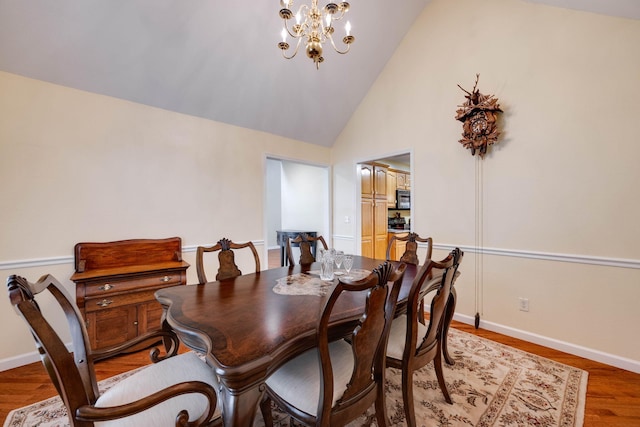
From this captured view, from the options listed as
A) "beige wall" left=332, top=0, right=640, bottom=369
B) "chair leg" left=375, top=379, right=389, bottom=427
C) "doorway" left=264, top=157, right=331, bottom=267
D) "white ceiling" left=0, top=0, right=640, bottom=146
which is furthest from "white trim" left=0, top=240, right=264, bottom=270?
"beige wall" left=332, top=0, right=640, bottom=369

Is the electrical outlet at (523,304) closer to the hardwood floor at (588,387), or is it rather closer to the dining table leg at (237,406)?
the hardwood floor at (588,387)

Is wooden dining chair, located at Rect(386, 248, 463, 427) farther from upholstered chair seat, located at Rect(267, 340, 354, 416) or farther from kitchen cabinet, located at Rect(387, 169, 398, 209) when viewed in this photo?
kitchen cabinet, located at Rect(387, 169, 398, 209)

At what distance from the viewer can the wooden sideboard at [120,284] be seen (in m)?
2.27

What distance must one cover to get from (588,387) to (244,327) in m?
2.49

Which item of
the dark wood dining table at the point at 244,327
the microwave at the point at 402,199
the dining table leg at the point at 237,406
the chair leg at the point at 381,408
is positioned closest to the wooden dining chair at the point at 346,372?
the chair leg at the point at 381,408

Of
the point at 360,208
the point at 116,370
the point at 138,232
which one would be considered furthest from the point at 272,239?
the point at 116,370

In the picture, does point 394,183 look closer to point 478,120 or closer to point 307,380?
point 478,120

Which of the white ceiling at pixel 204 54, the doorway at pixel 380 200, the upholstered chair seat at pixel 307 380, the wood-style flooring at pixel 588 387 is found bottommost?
the wood-style flooring at pixel 588 387

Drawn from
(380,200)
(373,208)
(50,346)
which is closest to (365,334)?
(50,346)

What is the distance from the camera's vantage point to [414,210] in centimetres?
353

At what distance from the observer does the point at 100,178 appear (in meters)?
2.63

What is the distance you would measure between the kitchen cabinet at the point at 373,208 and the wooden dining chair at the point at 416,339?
9.27ft

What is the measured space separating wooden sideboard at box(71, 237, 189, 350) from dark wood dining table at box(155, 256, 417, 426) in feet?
3.69

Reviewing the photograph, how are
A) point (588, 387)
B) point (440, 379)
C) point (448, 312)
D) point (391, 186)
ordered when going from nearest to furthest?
point (440, 379) → point (588, 387) → point (448, 312) → point (391, 186)
